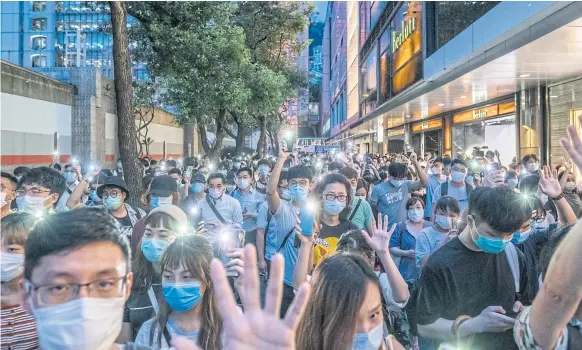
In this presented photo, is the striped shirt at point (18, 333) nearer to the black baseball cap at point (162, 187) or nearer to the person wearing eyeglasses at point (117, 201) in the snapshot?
the person wearing eyeglasses at point (117, 201)

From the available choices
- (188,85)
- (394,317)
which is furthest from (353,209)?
(188,85)

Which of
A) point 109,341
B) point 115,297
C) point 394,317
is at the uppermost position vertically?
point 115,297

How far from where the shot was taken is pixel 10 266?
2.81 metres

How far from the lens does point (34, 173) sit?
217 inches

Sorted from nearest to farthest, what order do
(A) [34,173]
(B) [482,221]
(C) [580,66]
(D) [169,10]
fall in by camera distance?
(B) [482,221]
(A) [34,173]
(C) [580,66]
(D) [169,10]

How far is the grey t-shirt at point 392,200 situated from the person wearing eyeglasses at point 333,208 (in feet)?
8.03

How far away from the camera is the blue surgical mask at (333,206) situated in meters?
4.67

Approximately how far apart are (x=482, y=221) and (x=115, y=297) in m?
1.93

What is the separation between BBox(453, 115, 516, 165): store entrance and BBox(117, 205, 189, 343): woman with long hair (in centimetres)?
1789

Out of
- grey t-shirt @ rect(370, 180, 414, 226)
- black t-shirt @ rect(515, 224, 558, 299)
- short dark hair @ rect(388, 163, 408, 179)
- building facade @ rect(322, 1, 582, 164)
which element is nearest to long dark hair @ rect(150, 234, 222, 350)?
black t-shirt @ rect(515, 224, 558, 299)

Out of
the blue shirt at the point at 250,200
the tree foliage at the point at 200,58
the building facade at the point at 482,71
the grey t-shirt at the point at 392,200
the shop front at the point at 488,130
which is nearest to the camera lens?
the grey t-shirt at the point at 392,200

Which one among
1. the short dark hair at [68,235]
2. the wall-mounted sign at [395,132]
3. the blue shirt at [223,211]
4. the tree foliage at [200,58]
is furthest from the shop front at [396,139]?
the short dark hair at [68,235]

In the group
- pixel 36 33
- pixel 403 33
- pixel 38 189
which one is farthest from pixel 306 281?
pixel 36 33

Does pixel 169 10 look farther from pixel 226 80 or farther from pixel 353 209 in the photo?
pixel 353 209
